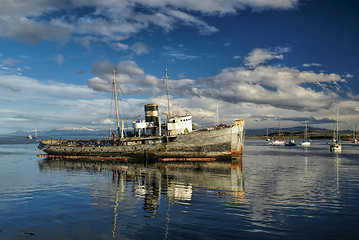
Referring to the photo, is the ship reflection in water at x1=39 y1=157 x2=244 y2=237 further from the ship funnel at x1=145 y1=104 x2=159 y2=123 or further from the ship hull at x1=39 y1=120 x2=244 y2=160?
the ship funnel at x1=145 y1=104 x2=159 y2=123

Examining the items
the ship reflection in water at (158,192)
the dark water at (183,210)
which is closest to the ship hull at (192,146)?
the ship reflection in water at (158,192)

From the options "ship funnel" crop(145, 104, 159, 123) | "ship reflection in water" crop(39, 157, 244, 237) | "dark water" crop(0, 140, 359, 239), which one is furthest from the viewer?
"ship funnel" crop(145, 104, 159, 123)

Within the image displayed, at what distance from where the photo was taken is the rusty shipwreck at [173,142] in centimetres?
4397

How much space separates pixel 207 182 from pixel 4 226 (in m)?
16.7

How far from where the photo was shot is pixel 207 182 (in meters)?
25.0

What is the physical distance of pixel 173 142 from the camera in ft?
147

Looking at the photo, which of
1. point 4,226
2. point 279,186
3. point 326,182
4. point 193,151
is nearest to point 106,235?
point 4,226

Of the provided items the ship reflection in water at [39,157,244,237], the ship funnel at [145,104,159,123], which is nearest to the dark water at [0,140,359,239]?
the ship reflection in water at [39,157,244,237]

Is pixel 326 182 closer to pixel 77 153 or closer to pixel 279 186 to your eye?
pixel 279 186

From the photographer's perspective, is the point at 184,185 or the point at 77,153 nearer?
the point at 184,185

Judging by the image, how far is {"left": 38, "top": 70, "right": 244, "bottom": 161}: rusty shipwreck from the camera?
4397 cm

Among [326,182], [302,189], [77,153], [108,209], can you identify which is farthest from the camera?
[77,153]

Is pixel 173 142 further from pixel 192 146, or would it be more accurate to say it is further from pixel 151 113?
pixel 151 113

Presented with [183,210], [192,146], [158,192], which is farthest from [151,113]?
[183,210]
